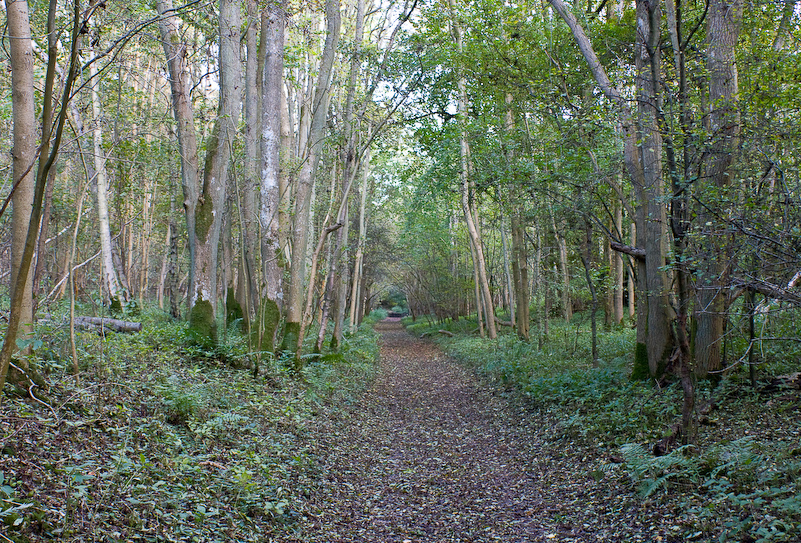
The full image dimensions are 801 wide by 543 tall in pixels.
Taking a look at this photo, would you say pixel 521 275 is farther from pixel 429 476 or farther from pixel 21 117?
pixel 21 117

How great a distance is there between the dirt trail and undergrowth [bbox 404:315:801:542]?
2.64 ft

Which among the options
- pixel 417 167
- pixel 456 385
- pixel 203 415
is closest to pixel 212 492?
pixel 203 415

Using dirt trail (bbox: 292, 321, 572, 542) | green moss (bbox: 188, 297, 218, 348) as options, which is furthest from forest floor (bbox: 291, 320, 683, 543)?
green moss (bbox: 188, 297, 218, 348)

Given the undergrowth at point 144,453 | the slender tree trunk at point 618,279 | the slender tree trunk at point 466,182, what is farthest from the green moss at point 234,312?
the slender tree trunk at point 618,279

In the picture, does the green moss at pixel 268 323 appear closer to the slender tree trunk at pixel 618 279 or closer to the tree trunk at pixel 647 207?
the tree trunk at pixel 647 207

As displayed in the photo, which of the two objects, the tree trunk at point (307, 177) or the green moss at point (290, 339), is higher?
the tree trunk at point (307, 177)

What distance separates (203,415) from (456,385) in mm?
7755

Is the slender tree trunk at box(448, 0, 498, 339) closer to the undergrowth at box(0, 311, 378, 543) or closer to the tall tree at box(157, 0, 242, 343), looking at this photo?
the tall tree at box(157, 0, 242, 343)

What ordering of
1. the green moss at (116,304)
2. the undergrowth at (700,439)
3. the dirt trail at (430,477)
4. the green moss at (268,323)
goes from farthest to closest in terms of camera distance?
the green moss at (116,304)
the green moss at (268,323)
the dirt trail at (430,477)
the undergrowth at (700,439)

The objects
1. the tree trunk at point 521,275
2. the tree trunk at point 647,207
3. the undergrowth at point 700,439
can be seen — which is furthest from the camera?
the tree trunk at point 521,275

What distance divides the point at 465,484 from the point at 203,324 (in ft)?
17.7

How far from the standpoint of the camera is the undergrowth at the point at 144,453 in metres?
3.20

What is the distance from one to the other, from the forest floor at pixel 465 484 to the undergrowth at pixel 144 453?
49 cm

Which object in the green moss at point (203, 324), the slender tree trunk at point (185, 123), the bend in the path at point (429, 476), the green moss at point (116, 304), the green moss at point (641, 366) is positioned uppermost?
the slender tree trunk at point (185, 123)
